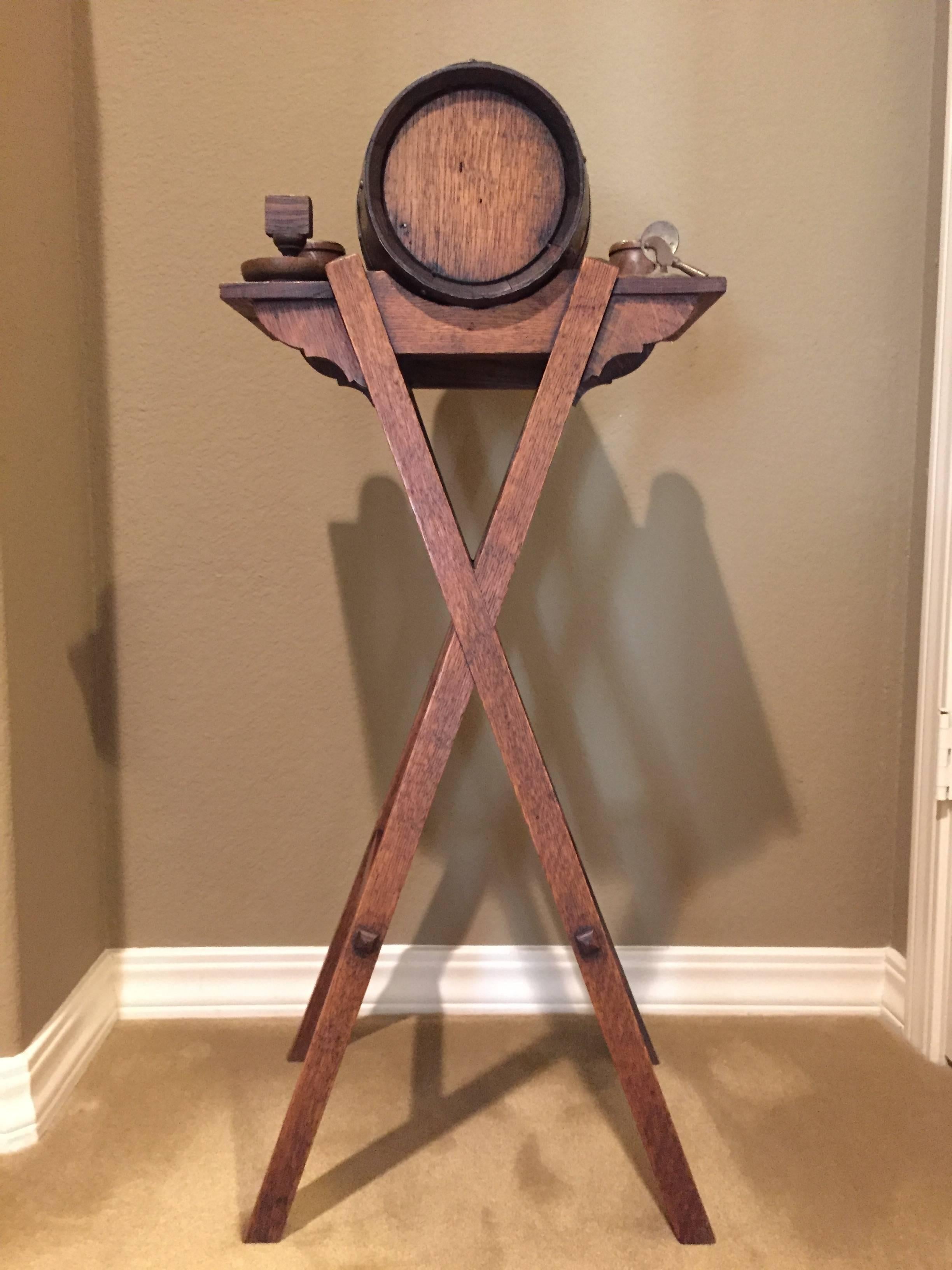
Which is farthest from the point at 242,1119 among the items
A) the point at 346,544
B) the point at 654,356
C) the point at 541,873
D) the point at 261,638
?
the point at 654,356

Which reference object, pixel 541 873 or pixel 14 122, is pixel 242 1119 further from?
pixel 14 122

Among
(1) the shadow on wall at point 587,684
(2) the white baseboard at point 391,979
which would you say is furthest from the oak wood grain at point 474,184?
(2) the white baseboard at point 391,979

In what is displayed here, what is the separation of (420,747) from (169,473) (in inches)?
30.7

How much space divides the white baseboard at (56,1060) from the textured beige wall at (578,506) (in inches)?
4.2

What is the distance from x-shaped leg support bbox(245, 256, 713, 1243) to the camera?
3.24ft

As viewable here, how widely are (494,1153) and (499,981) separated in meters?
0.36

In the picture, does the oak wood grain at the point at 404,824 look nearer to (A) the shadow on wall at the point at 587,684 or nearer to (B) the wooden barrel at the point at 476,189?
(B) the wooden barrel at the point at 476,189

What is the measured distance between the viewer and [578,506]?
4.85ft

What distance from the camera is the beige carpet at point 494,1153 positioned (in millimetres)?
1010

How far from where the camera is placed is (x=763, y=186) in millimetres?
1426

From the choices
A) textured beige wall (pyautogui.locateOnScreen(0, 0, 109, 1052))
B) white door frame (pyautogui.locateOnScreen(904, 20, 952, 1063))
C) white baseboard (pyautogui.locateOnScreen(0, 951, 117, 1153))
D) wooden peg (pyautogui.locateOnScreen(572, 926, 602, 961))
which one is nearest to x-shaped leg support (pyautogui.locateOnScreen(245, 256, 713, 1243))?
wooden peg (pyautogui.locateOnScreen(572, 926, 602, 961))

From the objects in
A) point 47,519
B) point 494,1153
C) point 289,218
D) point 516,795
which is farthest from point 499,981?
point 289,218

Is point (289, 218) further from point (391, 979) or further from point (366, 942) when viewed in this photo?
point (391, 979)

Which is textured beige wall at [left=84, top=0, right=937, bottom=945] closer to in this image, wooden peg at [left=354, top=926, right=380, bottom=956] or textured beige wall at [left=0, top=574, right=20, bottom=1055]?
textured beige wall at [left=0, top=574, right=20, bottom=1055]
